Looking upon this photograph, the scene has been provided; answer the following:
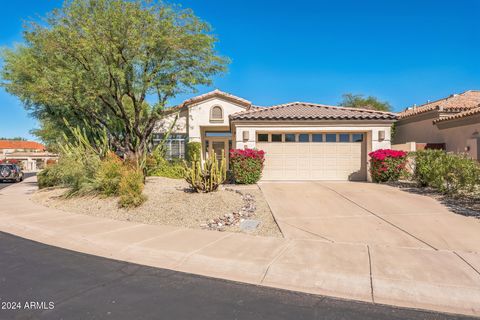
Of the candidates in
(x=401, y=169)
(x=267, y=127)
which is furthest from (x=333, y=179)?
(x=267, y=127)

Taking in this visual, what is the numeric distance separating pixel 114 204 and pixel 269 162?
820 cm

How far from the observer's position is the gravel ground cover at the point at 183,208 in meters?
8.02

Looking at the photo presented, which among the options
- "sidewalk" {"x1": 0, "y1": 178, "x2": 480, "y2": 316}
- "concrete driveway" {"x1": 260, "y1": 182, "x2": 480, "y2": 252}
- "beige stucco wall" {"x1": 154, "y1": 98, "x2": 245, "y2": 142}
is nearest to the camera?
"sidewalk" {"x1": 0, "y1": 178, "x2": 480, "y2": 316}

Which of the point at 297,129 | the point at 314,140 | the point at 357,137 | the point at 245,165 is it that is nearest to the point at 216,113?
the point at 297,129

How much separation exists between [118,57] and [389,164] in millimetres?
13039

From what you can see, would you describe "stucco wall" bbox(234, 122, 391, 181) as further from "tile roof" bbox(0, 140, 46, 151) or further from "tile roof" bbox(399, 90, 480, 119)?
"tile roof" bbox(0, 140, 46, 151)

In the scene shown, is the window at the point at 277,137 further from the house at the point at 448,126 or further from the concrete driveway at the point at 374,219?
the house at the point at 448,126

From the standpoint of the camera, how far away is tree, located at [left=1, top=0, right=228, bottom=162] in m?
12.0

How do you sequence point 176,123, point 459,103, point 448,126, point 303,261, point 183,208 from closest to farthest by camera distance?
point 303,261
point 183,208
point 448,126
point 459,103
point 176,123

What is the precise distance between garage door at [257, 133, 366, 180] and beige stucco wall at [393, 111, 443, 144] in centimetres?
805

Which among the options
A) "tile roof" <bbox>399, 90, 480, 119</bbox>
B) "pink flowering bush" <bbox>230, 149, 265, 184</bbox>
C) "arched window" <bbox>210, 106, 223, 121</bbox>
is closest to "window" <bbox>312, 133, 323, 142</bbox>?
"pink flowering bush" <bbox>230, 149, 265, 184</bbox>

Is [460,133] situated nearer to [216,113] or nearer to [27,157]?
[216,113]

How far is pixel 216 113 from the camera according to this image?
885 inches

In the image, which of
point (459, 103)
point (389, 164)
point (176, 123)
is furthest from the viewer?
point (176, 123)
